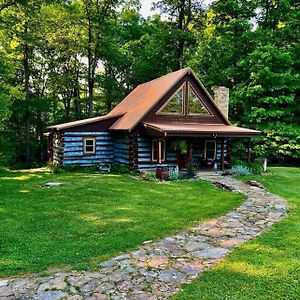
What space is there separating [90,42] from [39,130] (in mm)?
9192

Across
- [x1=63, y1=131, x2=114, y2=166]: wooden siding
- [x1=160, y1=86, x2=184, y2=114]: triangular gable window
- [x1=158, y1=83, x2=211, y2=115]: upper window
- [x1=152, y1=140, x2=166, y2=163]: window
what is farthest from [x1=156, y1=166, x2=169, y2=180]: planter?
[x1=63, y1=131, x2=114, y2=166]: wooden siding

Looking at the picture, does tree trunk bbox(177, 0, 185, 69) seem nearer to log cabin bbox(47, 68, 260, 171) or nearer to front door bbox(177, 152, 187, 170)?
log cabin bbox(47, 68, 260, 171)

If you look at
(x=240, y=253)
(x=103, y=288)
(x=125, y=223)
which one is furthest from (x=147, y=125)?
(x=103, y=288)

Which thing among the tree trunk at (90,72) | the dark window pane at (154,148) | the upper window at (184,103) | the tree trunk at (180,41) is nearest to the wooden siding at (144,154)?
the dark window pane at (154,148)

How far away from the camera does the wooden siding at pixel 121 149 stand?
17.9 m

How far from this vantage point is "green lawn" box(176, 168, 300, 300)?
Result: 426 cm

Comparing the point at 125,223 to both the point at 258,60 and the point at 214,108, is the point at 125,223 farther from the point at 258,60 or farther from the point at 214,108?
the point at 258,60

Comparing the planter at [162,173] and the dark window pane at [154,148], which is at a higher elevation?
the dark window pane at [154,148]

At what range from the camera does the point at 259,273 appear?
15.9 ft

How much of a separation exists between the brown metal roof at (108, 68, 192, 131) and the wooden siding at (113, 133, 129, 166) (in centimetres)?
71

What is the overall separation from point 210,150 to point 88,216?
40.5ft

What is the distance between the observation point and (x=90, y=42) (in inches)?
1060

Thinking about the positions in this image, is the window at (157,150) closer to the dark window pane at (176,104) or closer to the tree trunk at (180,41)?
the dark window pane at (176,104)

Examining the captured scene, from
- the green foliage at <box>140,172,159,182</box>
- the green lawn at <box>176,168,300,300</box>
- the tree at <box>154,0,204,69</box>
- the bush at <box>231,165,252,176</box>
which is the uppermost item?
the tree at <box>154,0,204,69</box>
